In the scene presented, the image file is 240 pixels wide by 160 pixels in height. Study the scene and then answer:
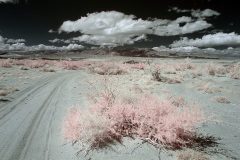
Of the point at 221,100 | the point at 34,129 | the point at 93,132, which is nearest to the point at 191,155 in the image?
the point at 93,132

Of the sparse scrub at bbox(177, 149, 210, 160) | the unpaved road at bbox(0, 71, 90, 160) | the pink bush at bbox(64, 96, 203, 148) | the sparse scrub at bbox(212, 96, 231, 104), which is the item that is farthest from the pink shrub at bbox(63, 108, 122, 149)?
the sparse scrub at bbox(212, 96, 231, 104)

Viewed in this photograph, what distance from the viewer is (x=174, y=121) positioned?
5586 mm

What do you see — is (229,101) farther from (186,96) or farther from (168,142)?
(168,142)

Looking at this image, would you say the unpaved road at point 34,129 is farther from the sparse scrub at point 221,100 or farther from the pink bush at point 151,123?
the sparse scrub at point 221,100

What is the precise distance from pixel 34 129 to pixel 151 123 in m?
3.63

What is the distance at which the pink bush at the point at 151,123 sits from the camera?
5.63 m

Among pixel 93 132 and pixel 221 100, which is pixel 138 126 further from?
pixel 221 100

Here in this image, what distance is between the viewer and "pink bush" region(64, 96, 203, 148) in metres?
5.63

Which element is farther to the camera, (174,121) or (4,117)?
(4,117)

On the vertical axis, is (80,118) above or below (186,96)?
above

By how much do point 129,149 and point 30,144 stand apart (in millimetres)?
2567

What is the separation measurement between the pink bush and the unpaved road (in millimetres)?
549

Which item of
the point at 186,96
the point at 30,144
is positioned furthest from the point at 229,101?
the point at 30,144

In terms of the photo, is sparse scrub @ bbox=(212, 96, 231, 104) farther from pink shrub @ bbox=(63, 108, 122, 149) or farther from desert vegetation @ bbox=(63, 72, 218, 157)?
pink shrub @ bbox=(63, 108, 122, 149)
